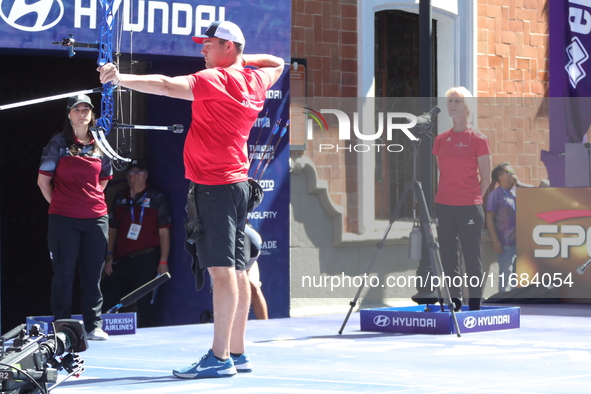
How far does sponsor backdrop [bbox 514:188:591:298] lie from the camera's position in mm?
12633

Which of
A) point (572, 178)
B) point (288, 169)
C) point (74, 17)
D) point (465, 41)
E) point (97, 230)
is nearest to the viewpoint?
point (97, 230)

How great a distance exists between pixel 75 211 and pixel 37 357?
381 centimetres

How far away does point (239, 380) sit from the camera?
22.9 feet

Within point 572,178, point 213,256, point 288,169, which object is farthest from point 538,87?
point 213,256

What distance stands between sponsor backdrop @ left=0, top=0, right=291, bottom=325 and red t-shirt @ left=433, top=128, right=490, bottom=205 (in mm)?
1842

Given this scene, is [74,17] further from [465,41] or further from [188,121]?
[465,41]

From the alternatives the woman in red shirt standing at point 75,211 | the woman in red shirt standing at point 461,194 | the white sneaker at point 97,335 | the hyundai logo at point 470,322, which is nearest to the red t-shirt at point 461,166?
the woman in red shirt standing at point 461,194

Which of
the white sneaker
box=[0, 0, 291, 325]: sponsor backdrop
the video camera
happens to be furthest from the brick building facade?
the video camera

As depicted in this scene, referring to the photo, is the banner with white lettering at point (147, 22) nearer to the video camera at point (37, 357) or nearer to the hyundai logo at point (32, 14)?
the hyundai logo at point (32, 14)

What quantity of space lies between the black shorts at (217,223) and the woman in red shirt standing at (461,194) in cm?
336

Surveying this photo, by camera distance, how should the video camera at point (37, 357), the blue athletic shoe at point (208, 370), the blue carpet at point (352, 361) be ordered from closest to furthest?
the video camera at point (37, 357)
the blue carpet at point (352, 361)
the blue athletic shoe at point (208, 370)

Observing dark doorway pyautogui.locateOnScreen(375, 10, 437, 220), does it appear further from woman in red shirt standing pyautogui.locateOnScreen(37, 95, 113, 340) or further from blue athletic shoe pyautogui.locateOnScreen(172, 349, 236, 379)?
blue athletic shoe pyautogui.locateOnScreen(172, 349, 236, 379)

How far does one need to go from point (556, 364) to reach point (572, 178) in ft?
18.2

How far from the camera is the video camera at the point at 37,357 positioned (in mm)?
5363
